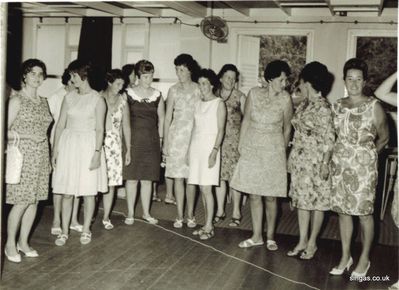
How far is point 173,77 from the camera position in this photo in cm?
934

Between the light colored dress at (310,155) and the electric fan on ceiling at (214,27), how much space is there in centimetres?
407

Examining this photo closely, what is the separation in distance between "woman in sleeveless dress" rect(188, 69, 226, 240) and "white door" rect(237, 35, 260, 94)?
417 cm

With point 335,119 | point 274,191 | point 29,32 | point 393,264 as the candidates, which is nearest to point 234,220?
point 274,191

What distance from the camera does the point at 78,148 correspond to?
4395 millimetres

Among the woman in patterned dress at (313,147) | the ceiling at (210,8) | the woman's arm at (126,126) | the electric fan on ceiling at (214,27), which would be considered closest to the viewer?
the woman in patterned dress at (313,147)

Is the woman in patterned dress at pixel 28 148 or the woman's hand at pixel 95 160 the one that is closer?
the woman in patterned dress at pixel 28 148

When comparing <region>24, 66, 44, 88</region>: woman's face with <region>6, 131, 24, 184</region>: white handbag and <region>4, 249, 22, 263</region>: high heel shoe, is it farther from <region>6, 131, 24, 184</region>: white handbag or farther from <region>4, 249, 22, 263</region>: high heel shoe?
<region>4, 249, 22, 263</region>: high heel shoe

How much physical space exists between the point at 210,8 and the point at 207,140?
4636 millimetres

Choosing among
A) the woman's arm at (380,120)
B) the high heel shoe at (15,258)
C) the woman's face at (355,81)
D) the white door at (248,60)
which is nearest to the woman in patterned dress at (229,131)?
the woman's face at (355,81)

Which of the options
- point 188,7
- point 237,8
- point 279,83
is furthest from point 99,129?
point 237,8

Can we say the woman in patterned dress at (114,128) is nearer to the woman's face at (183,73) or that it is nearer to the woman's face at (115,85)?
the woman's face at (115,85)

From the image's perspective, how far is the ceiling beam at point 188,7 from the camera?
7.68 metres

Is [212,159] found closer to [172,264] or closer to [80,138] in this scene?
[172,264]

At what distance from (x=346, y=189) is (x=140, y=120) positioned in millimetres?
2286
